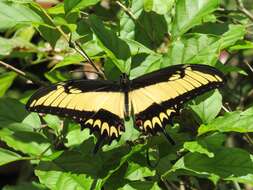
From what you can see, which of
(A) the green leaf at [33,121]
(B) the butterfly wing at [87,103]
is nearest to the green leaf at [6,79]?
(A) the green leaf at [33,121]

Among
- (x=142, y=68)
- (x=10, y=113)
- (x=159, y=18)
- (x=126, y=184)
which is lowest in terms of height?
(x=126, y=184)

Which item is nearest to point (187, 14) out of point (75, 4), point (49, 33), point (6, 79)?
point (75, 4)

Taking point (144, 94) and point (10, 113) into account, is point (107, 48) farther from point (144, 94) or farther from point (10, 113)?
point (10, 113)

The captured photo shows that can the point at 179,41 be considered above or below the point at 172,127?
above

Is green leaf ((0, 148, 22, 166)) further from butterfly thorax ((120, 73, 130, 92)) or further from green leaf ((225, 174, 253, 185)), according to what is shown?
green leaf ((225, 174, 253, 185))

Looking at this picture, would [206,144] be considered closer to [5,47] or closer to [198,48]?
[198,48]

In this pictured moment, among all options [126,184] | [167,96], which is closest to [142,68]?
[167,96]

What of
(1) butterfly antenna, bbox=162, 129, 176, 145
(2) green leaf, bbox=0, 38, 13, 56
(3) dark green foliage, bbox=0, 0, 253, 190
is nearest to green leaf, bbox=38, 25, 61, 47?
(3) dark green foliage, bbox=0, 0, 253, 190

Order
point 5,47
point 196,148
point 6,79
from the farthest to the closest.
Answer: point 6,79 → point 5,47 → point 196,148
